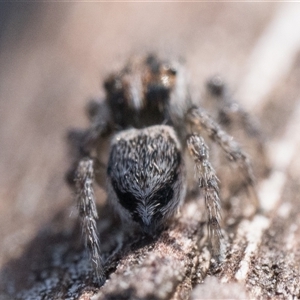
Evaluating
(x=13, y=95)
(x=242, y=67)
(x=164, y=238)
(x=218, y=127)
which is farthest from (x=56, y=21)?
(x=164, y=238)

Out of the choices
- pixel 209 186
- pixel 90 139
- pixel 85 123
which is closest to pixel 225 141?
pixel 209 186

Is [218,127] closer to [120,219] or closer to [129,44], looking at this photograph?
[120,219]

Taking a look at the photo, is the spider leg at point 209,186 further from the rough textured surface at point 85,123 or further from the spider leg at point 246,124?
the spider leg at point 246,124

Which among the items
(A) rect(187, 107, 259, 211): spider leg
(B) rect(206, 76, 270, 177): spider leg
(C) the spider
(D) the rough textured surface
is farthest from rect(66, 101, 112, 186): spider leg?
(B) rect(206, 76, 270, 177): spider leg

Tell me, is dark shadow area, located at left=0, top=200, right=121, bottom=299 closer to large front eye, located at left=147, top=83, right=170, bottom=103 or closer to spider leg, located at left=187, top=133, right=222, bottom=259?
spider leg, located at left=187, top=133, right=222, bottom=259

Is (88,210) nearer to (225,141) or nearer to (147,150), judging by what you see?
(147,150)

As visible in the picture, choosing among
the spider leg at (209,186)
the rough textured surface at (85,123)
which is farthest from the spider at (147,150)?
the rough textured surface at (85,123)
